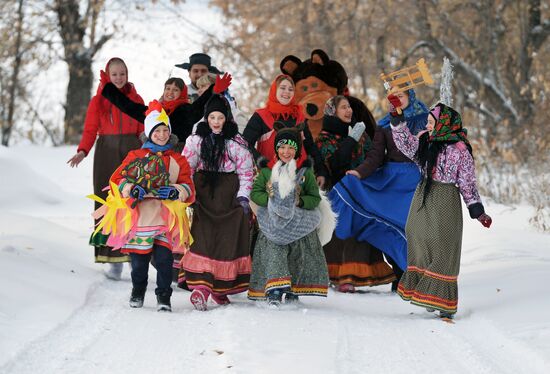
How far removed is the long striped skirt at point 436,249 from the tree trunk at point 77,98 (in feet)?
55.7

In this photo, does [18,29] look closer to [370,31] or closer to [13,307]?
[370,31]

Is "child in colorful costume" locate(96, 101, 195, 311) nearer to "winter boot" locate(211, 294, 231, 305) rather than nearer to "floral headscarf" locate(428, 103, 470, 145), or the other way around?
"winter boot" locate(211, 294, 231, 305)

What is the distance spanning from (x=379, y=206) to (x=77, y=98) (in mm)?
16201

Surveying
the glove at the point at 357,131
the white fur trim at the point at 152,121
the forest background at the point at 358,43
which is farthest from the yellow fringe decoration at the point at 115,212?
the forest background at the point at 358,43

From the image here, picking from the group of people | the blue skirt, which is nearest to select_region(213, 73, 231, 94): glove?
the group of people

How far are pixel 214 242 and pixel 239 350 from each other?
1976 mm

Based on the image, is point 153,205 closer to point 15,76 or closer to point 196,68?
point 196,68

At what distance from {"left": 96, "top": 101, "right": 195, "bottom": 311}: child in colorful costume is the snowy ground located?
38 cm

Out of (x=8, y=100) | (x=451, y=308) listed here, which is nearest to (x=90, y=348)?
(x=451, y=308)

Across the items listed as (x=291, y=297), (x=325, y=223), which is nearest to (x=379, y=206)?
(x=325, y=223)

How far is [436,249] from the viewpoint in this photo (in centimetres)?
718

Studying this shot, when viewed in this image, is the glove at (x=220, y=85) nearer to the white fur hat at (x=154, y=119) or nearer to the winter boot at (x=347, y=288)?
the white fur hat at (x=154, y=119)

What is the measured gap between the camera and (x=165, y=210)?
23.5 feet

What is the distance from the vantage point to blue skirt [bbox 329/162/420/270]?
340 inches
